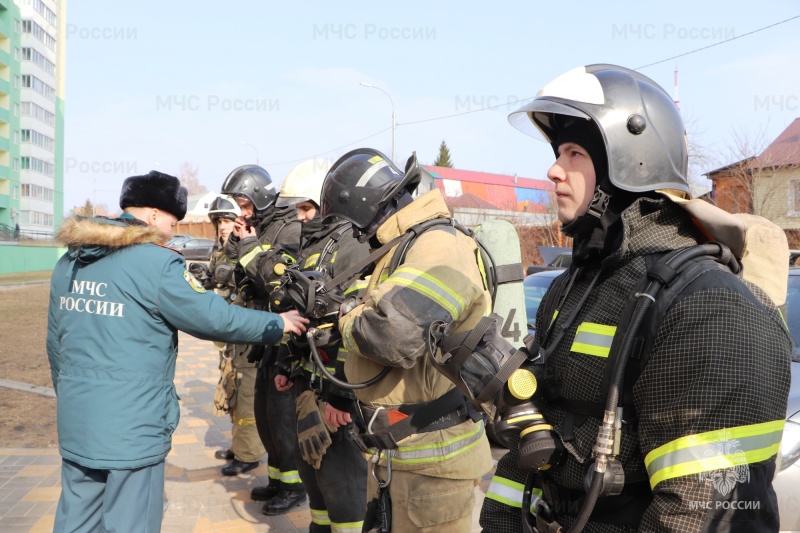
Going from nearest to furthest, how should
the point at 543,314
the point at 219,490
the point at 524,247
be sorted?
the point at 543,314
the point at 219,490
the point at 524,247

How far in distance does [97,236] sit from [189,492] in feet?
9.41

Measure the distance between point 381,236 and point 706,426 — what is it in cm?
193

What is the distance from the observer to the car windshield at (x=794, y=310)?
15.4 feet

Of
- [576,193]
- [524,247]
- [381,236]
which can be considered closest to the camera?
[576,193]

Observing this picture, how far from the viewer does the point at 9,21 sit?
43.2m

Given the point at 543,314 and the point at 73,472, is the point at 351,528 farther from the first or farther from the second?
the point at 543,314

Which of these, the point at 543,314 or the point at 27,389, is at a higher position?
the point at 543,314

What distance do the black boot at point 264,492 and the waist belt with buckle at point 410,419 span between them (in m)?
2.67

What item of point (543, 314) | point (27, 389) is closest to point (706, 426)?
point (543, 314)

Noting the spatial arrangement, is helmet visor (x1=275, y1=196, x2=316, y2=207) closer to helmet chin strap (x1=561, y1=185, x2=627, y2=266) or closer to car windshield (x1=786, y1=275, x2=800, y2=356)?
helmet chin strap (x1=561, y1=185, x2=627, y2=266)

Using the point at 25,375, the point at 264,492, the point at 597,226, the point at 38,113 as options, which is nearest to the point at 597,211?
the point at 597,226

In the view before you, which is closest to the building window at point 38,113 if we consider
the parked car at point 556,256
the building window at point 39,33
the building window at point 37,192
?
the building window at point 37,192

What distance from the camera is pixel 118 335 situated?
10.5 feet

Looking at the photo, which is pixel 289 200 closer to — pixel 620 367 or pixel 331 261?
pixel 331 261
